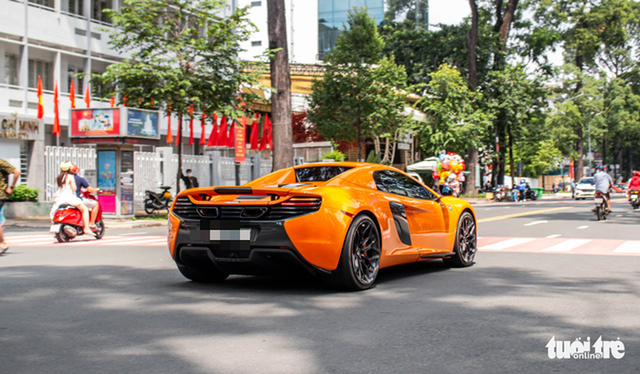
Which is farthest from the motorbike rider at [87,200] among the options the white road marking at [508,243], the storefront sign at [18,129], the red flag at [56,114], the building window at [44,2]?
the building window at [44,2]

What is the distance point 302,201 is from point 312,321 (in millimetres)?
1492

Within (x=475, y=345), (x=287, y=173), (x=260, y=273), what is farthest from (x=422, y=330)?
(x=287, y=173)

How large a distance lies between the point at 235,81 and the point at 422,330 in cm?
2004

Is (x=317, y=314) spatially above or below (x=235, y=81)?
below

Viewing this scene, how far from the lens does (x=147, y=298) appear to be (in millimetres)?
7008

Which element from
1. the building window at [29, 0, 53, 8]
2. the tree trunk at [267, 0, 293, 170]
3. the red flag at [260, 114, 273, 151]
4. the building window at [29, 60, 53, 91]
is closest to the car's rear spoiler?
the tree trunk at [267, 0, 293, 170]

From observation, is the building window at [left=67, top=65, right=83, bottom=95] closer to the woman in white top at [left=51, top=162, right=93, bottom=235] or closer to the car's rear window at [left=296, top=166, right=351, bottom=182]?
the woman in white top at [left=51, top=162, right=93, bottom=235]

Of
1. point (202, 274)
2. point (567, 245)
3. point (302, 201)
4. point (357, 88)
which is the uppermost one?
point (357, 88)

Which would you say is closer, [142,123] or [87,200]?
[87,200]

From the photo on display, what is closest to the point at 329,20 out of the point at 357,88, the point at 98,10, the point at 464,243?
the point at 357,88

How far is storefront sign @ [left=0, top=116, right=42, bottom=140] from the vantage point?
24.4 metres

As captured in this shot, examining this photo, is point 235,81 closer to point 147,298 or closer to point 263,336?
point 147,298

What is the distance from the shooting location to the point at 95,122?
886 inches

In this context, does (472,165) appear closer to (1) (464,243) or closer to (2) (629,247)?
(2) (629,247)
